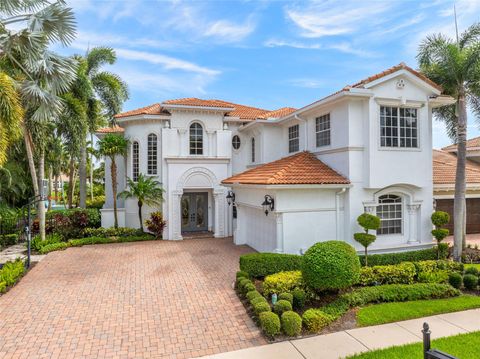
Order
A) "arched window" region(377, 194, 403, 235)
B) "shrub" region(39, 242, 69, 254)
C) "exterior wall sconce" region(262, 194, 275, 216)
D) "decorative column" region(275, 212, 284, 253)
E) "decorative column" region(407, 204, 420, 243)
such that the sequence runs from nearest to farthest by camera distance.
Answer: "decorative column" region(275, 212, 284, 253)
"exterior wall sconce" region(262, 194, 275, 216)
"arched window" region(377, 194, 403, 235)
"decorative column" region(407, 204, 420, 243)
"shrub" region(39, 242, 69, 254)

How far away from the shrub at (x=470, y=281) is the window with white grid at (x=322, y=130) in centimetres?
742

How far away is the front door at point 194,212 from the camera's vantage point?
801 inches

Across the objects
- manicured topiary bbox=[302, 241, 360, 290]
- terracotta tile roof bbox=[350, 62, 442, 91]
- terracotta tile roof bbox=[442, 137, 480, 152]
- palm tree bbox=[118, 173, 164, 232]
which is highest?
terracotta tile roof bbox=[350, 62, 442, 91]

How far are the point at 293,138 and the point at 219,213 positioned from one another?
6618 mm

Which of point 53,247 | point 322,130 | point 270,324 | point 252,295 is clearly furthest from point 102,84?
point 270,324

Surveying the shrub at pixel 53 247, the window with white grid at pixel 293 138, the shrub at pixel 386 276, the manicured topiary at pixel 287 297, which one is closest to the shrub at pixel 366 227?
the shrub at pixel 386 276

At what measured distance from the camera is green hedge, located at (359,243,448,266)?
1201 cm

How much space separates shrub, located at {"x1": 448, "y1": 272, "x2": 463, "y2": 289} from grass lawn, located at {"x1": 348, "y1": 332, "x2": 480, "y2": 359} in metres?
3.27

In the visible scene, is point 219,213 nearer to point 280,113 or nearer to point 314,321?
point 280,113

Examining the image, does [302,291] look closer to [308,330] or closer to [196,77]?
[308,330]

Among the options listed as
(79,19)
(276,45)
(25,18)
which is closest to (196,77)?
(276,45)

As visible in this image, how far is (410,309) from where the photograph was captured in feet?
27.5

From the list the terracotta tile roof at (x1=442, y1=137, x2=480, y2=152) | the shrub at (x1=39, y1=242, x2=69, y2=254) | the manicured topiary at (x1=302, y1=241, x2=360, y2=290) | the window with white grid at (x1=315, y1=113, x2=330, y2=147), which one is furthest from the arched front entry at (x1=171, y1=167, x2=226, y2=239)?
the terracotta tile roof at (x1=442, y1=137, x2=480, y2=152)

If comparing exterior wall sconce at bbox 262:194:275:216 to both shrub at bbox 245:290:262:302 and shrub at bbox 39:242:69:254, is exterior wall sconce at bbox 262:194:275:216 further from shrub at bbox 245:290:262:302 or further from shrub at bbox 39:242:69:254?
shrub at bbox 39:242:69:254
